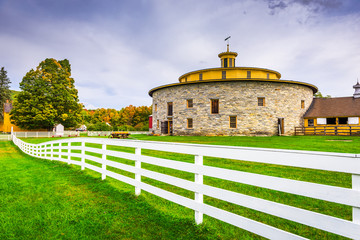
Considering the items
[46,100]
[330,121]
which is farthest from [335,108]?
[46,100]

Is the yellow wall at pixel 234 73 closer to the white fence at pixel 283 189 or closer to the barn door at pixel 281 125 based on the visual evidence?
the barn door at pixel 281 125

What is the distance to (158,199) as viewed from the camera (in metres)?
4.65

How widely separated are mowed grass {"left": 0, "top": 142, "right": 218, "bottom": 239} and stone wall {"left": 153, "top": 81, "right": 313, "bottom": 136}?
81.3ft

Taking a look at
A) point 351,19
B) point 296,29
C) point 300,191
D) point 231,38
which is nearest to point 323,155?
point 300,191

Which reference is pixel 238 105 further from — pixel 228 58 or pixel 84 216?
pixel 84 216

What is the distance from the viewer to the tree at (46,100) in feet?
115

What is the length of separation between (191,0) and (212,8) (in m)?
2.19

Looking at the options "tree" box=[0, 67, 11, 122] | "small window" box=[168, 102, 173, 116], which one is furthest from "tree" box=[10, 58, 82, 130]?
"tree" box=[0, 67, 11, 122]

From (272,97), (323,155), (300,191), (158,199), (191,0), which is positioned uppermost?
(191,0)

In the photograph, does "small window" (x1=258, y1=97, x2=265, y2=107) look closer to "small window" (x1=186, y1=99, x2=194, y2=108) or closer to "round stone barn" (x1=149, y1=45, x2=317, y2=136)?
"round stone barn" (x1=149, y1=45, x2=317, y2=136)

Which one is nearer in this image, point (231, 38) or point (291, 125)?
point (291, 125)

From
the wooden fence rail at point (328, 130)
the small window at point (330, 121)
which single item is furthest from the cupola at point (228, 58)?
the small window at point (330, 121)

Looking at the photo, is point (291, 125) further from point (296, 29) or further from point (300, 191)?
point (300, 191)

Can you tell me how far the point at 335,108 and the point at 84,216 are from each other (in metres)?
37.8
